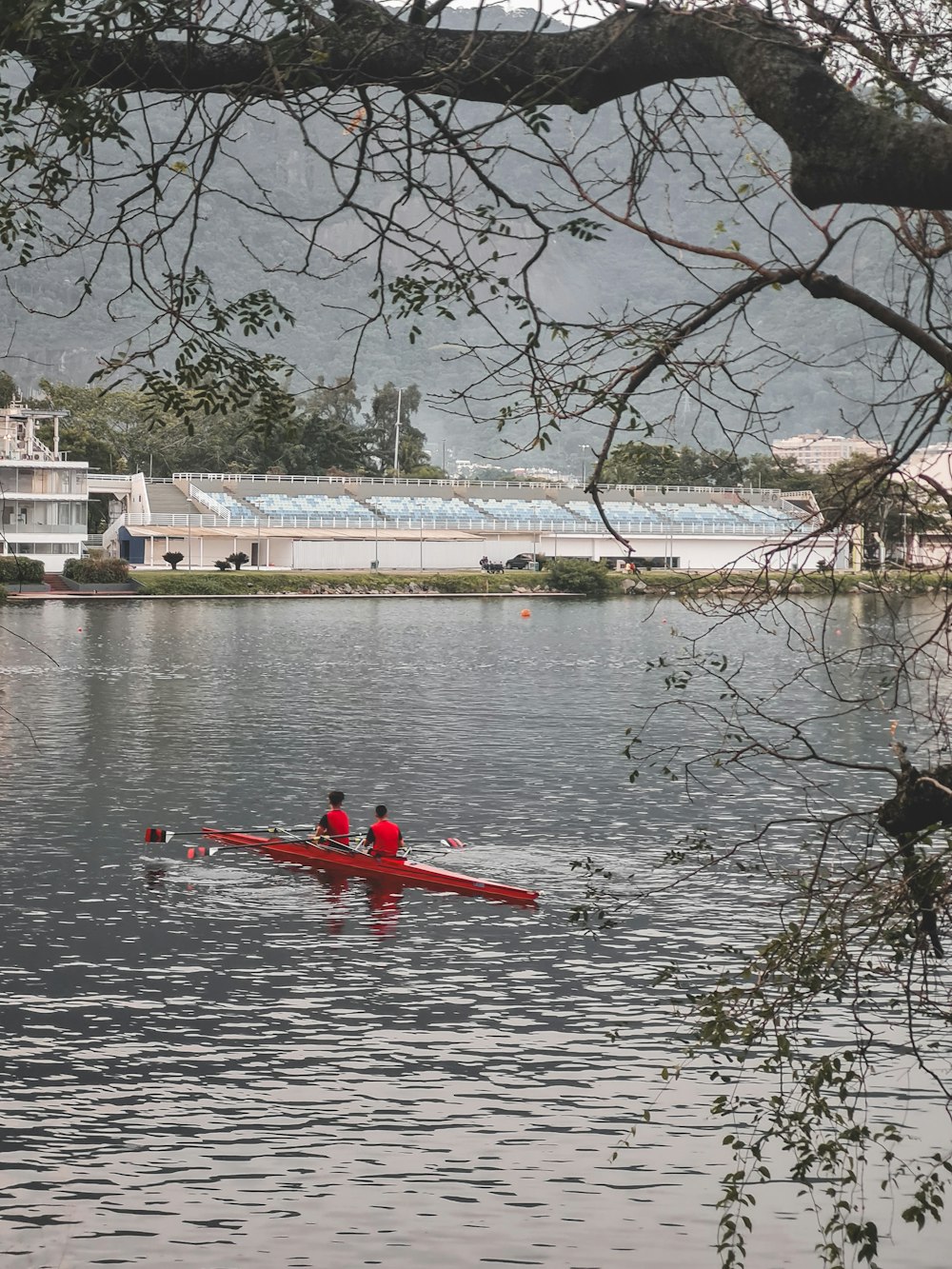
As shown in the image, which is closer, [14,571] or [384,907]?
[384,907]

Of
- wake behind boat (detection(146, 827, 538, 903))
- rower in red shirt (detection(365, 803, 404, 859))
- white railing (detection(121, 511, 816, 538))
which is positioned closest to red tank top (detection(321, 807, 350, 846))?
wake behind boat (detection(146, 827, 538, 903))

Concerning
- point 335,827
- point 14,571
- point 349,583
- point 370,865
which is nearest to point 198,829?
point 335,827

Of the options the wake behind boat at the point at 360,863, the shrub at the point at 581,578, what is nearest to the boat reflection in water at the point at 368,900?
the wake behind boat at the point at 360,863

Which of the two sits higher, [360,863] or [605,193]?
[605,193]

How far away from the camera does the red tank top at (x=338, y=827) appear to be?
25.1m

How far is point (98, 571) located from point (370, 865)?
7525 cm

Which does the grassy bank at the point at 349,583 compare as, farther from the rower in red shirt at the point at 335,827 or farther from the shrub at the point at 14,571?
the rower in red shirt at the point at 335,827

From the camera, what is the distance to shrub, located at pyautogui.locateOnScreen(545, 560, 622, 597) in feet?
369

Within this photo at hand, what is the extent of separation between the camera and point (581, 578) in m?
113

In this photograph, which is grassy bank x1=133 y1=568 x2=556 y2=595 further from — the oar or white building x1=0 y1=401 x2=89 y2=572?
the oar

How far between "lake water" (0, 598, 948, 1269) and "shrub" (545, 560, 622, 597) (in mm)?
74301

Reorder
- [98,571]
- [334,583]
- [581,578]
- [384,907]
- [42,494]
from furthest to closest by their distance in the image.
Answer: [581,578] < [334,583] < [42,494] < [98,571] < [384,907]

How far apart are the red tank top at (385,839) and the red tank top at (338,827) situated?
0.72 metres

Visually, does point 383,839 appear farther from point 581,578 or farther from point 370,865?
point 581,578
